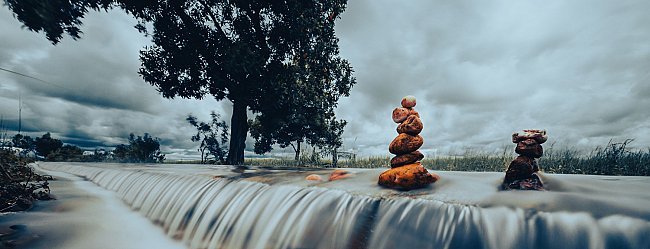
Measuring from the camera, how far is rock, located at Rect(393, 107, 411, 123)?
3.59 metres

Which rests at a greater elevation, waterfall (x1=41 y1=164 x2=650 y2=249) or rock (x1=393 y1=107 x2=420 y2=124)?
rock (x1=393 y1=107 x2=420 y2=124)

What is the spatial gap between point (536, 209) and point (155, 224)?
578 centimetres

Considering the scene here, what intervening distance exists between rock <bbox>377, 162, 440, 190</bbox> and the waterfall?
0.50 meters

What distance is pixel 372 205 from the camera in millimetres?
2895

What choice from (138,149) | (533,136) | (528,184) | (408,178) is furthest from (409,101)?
(138,149)

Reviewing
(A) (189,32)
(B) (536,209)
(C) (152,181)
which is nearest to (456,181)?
(B) (536,209)

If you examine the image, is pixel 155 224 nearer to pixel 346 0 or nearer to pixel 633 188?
pixel 633 188

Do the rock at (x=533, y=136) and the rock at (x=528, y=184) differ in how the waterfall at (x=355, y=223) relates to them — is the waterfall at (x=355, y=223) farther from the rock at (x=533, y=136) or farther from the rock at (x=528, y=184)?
the rock at (x=533, y=136)

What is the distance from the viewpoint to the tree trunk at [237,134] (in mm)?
13087

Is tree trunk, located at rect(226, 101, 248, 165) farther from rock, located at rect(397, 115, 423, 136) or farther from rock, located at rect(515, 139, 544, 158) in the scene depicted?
rock, located at rect(515, 139, 544, 158)

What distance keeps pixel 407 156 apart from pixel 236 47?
950 cm

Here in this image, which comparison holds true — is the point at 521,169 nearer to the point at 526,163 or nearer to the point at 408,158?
the point at 526,163

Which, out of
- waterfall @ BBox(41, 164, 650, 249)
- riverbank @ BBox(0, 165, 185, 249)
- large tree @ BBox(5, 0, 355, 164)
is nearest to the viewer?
waterfall @ BBox(41, 164, 650, 249)


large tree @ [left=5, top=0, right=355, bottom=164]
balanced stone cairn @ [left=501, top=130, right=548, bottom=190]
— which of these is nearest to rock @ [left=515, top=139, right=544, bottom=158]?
balanced stone cairn @ [left=501, top=130, right=548, bottom=190]
